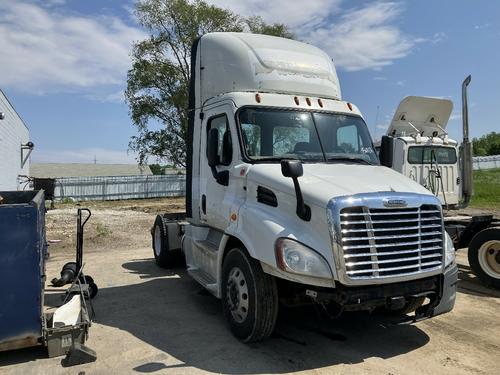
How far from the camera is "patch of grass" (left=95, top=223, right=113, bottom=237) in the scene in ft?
41.8

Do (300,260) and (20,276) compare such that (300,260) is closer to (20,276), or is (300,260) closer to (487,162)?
(20,276)

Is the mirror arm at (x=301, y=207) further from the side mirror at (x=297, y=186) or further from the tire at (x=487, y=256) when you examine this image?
the tire at (x=487, y=256)

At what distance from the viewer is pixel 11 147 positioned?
2044 cm

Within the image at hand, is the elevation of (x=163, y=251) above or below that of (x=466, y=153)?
below

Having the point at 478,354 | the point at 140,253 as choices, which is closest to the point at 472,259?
the point at 478,354

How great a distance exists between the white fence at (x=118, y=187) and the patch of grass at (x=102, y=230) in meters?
16.2

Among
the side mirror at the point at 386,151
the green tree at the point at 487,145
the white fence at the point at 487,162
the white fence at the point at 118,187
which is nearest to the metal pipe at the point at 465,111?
the side mirror at the point at 386,151

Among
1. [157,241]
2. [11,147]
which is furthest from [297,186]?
[11,147]

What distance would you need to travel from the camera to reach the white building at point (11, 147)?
57.1 feet

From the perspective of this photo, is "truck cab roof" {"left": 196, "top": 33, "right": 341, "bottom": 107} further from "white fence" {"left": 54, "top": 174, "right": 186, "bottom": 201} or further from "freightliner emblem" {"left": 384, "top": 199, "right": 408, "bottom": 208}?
"white fence" {"left": 54, "top": 174, "right": 186, "bottom": 201}

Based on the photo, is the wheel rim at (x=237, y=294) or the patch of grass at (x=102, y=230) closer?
the wheel rim at (x=237, y=294)

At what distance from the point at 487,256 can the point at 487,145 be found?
255ft

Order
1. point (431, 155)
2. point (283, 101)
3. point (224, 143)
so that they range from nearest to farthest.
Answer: point (224, 143), point (283, 101), point (431, 155)

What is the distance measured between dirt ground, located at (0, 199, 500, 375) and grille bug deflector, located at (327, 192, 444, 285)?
0.95 meters
